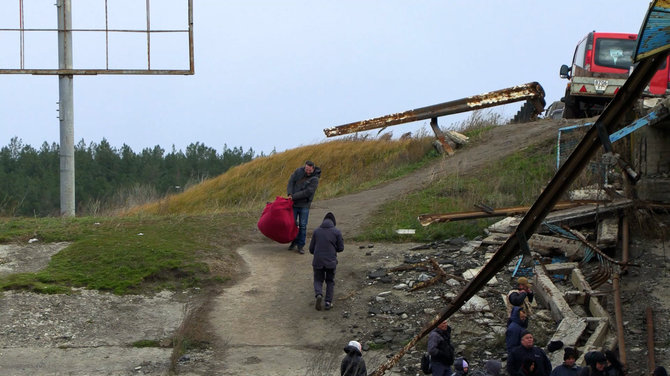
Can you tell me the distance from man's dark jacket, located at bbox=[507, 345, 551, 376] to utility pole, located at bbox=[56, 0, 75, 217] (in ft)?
37.9

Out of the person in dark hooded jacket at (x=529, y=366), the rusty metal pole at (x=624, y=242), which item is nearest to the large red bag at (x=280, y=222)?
the rusty metal pole at (x=624, y=242)

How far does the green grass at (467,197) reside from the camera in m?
14.3

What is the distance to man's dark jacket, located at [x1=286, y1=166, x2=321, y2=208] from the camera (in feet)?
43.2

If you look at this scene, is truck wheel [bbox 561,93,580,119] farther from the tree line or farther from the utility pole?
the tree line

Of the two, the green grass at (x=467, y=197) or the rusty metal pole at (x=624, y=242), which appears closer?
the rusty metal pole at (x=624, y=242)

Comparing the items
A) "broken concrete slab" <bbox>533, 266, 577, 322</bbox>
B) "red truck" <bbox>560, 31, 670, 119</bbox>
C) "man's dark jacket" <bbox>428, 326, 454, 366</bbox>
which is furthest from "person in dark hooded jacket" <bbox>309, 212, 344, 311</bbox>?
"red truck" <bbox>560, 31, 670, 119</bbox>

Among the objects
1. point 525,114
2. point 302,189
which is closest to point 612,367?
point 302,189

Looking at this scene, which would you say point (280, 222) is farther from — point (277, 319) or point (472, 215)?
point (472, 215)

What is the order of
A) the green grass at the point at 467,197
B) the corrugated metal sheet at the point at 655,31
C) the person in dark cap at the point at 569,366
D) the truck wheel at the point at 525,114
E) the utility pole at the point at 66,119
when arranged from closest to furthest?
the corrugated metal sheet at the point at 655,31, the person in dark cap at the point at 569,366, the green grass at the point at 467,197, the utility pole at the point at 66,119, the truck wheel at the point at 525,114

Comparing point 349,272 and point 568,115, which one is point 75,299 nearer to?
point 349,272

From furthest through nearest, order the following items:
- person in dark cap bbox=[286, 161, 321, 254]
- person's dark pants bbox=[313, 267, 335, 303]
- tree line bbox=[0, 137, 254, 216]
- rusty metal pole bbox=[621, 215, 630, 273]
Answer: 1. tree line bbox=[0, 137, 254, 216]
2. person in dark cap bbox=[286, 161, 321, 254]
3. rusty metal pole bbox=[621, 215, 630, 273]
4. person's dark pants bbox=[313, 267, 335, 303]

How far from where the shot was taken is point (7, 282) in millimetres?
11398

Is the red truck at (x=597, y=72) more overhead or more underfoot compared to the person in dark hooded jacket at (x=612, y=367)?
more overhead

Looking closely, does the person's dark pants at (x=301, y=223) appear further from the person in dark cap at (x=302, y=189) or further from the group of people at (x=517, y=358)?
the group of people at (x=517, y=358)
